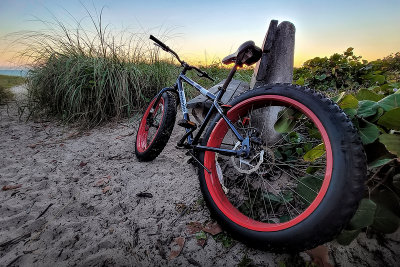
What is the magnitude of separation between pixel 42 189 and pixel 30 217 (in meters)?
0.43

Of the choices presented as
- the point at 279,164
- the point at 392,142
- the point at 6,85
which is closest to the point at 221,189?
the point at 279,164

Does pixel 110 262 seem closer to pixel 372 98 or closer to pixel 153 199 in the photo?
pixel 153 199

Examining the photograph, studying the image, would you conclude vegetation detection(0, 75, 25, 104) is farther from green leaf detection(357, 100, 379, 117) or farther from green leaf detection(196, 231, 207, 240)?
green leaf detection(357, 100, 379, 117)

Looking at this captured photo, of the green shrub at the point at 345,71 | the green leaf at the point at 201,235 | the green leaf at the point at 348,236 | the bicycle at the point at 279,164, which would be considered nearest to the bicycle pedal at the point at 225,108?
the bicycle at the point at 279,164

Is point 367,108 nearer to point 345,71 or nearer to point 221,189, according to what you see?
point 221,189

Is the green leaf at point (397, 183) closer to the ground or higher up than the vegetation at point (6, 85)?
closer to the ground

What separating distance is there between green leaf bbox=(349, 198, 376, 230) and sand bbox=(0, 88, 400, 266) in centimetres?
30

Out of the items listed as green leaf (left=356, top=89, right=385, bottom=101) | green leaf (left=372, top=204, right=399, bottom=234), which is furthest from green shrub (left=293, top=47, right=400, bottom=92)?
green leaf (left=372, top=204, right=399, bottom=234)

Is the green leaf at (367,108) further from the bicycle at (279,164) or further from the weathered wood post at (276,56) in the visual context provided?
the weathered wood post at (276,56)

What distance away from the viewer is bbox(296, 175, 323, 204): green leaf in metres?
1.23

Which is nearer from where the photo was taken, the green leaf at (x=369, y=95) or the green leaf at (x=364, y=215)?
the green leaf at (x=364, y=215)

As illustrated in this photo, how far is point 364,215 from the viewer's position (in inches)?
38.2

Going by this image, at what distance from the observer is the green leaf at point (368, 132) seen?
1.09 meters

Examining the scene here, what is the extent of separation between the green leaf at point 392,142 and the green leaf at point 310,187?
356 millimetres
